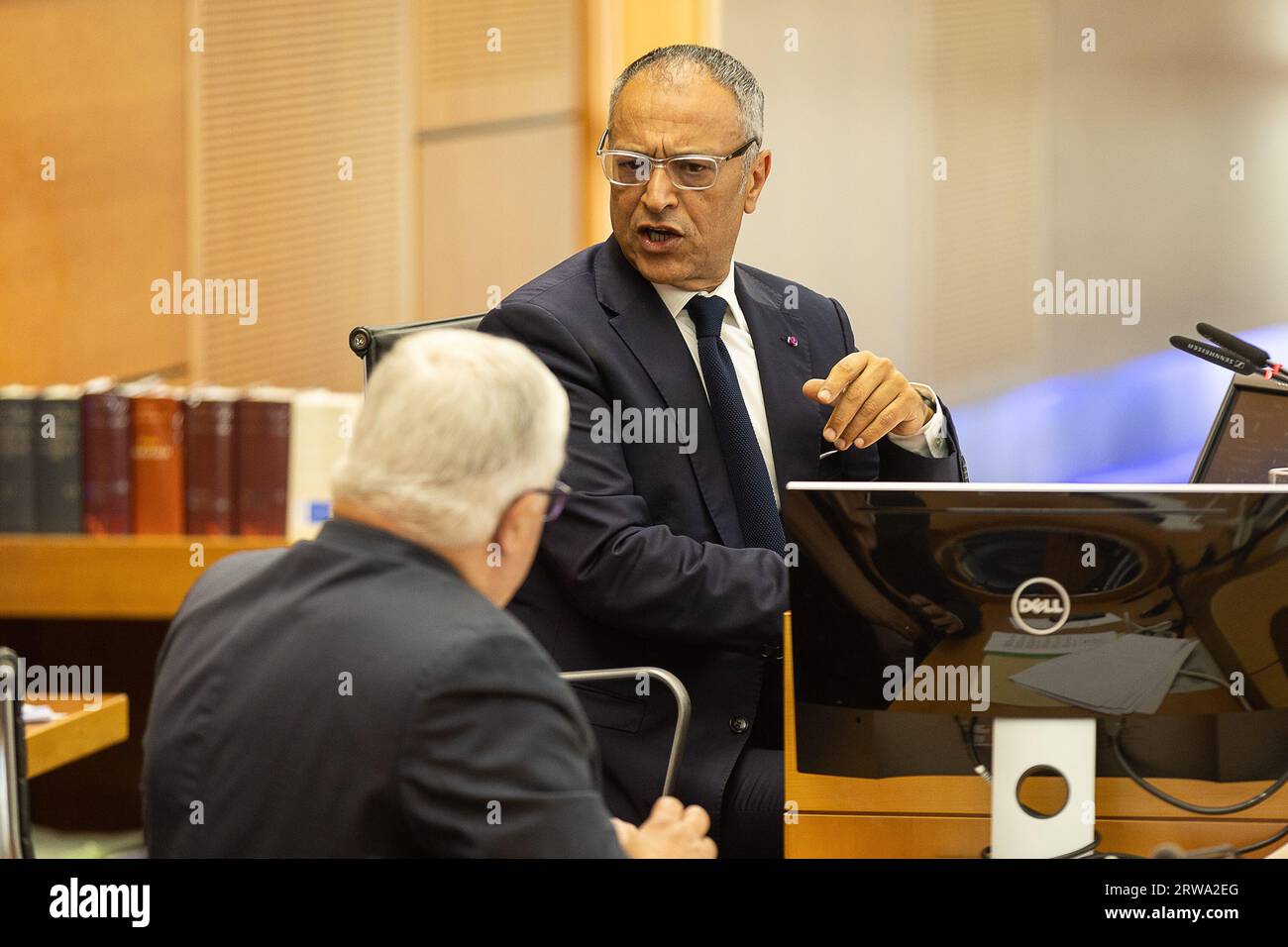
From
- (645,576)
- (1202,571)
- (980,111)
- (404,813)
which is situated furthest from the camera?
(980,111)

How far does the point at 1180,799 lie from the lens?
1476 millimetres

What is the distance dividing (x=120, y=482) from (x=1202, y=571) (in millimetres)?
2888

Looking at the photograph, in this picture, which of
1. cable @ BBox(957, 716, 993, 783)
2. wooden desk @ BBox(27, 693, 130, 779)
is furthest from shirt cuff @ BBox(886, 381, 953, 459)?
wooden desk @ BBox(27, 693, 130, 779)

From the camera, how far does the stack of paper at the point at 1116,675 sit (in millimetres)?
1384

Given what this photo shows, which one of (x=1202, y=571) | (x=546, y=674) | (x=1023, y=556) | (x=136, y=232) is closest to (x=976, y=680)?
(x=1023, y=556)

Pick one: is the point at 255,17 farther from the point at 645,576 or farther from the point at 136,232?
the point at 645,576

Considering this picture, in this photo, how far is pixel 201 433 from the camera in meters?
3.55

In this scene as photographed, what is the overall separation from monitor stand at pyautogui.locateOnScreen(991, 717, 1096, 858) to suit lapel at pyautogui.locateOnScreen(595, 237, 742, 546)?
82cm

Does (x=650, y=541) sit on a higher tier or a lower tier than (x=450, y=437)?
lower

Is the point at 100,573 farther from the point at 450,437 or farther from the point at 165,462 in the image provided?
the point at 450,437

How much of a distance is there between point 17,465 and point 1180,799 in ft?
9.93

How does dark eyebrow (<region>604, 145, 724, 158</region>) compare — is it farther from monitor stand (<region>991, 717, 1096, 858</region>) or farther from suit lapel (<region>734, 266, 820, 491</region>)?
monitor stand (<region>991, 717, 1096, 858</region>)

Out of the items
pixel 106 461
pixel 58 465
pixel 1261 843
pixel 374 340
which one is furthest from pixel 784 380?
pixel 58 465

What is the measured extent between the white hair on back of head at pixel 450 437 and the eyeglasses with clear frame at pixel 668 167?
43.7 inches
